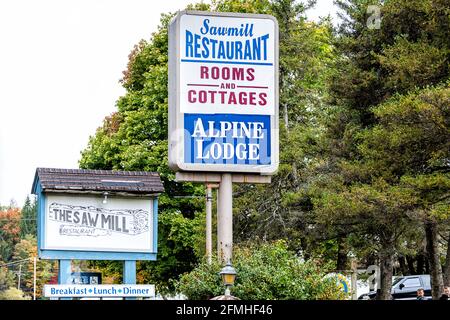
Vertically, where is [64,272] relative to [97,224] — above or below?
below

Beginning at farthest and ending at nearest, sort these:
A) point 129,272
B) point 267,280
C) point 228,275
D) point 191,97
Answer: point 129,272, point 191,97, point 267,280, point 228,275

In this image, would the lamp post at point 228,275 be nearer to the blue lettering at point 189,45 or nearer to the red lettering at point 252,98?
the red lettering at point 252,98

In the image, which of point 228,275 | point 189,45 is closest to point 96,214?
point 189,45

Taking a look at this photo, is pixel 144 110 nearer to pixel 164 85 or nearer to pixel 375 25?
pixel 164 85

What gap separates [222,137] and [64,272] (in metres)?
6.99

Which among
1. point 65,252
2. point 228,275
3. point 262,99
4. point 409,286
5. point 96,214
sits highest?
point 262,99

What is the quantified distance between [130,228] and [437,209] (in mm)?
9027

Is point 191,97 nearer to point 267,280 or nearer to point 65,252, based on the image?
point 267,280

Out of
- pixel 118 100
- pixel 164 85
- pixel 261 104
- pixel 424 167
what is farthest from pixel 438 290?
pixel 118 100

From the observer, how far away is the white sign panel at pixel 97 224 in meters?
30.7

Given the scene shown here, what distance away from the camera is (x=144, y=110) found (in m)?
52.9

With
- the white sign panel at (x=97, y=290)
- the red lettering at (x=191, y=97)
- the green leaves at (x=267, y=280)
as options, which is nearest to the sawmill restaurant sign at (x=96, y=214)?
the white sign panel at (x=97, y=290)

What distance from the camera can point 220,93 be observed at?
85.4 ft

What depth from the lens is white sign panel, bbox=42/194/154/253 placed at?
3067 cm
